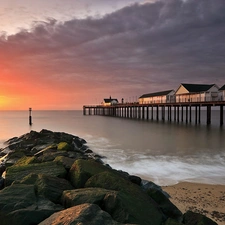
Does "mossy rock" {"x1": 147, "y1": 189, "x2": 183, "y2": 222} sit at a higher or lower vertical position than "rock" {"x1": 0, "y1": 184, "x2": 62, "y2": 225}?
lower

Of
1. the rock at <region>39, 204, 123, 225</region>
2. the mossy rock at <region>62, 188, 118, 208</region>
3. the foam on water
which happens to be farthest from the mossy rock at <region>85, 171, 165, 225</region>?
the foam on water

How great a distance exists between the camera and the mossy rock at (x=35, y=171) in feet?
19.9

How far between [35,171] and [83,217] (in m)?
3.45

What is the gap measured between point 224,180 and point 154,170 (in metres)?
3.52

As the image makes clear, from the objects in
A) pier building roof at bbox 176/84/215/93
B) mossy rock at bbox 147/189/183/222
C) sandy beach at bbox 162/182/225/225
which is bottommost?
sandy beach at bbox 162/182/225/225

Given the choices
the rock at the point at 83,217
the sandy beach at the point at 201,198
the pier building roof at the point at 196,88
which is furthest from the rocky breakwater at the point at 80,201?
the pier building roof at the point at 196,88

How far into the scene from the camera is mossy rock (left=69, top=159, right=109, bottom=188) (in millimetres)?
5820

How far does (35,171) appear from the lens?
21.0ft

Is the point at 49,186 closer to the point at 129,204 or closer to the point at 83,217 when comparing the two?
the point at 129,204

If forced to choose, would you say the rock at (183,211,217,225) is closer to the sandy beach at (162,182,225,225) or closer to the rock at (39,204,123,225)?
the rock at (39,204,123,225)

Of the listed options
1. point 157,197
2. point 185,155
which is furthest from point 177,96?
point 157,197

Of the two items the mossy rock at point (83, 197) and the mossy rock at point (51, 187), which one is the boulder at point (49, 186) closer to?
the mossy rock at point (51, 187)

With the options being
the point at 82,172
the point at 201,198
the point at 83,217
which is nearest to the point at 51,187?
the point at 82,172

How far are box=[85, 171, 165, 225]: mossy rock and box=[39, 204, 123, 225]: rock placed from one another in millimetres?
567
